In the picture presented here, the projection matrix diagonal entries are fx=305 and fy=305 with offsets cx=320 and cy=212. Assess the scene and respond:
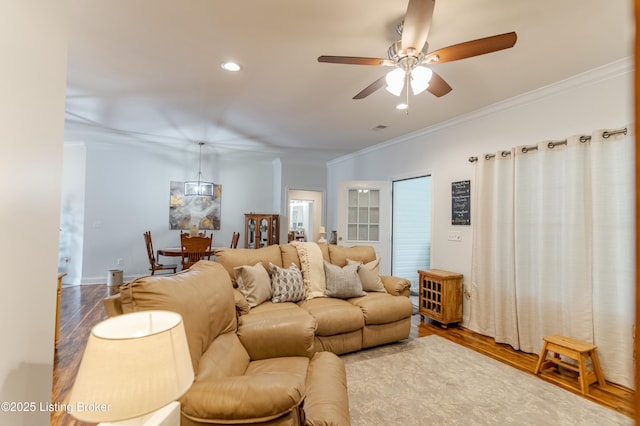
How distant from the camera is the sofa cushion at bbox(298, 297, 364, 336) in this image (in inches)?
108

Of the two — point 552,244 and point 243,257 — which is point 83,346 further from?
point 552,244

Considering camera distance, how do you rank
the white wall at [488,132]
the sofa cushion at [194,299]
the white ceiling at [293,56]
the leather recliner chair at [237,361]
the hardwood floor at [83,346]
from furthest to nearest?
the white wall at [488,132] → the hardwood floor at [83,346] → the white ceiling at [293,56] → the sofa cushion at [194,299] → the leather recliner chair at [237,361]

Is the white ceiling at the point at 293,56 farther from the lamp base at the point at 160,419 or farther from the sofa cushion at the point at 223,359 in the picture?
the lamp base at the point at 160,419

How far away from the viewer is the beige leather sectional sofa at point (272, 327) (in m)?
1.12

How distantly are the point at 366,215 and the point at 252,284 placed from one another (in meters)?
2.94

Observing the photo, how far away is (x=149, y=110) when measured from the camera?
3879 millimetres

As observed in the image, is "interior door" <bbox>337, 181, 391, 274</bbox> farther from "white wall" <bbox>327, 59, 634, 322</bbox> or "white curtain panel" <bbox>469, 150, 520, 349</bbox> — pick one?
"white curtain panel" <bbox>469, 150, 520, 349</bbox>

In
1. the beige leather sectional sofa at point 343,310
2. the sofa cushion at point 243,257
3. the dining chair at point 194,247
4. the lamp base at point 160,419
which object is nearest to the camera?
the lamp base at point 160,419

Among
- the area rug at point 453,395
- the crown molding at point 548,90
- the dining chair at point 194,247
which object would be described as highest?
the crown molding at point 548,90

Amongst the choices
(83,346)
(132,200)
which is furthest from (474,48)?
Result: (132,200)

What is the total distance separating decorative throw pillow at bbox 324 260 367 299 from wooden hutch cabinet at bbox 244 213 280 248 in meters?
3.23

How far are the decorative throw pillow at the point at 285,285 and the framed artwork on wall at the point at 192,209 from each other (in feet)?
12.5

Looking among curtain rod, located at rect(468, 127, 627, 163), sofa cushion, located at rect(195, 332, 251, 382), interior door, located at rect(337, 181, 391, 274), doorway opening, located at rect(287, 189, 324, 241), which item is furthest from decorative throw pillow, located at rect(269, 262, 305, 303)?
doorway opening, located at rect(287, 189, 324, 241)

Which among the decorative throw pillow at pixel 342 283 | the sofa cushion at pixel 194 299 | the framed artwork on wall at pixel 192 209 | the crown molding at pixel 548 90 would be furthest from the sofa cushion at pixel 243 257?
the framed artwork on wall at pixel 192 209
